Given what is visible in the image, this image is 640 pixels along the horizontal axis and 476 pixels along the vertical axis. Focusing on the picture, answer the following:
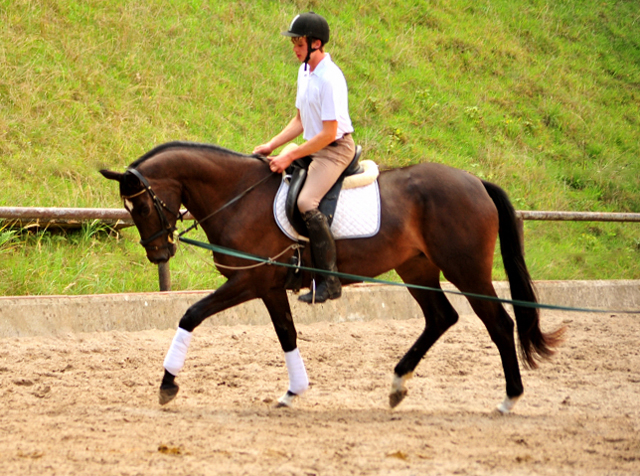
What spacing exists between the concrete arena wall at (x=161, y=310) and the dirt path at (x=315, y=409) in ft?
0.51

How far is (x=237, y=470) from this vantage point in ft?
10.6

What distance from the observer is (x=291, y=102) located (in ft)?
40.2

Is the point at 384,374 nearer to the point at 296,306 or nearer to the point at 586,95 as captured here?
the point at 296,306

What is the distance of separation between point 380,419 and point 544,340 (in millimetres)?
1523

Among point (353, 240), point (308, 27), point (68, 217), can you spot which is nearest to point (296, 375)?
point (353, 240)

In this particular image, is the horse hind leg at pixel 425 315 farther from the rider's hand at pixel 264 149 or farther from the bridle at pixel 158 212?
the bridle at pixel 158 212

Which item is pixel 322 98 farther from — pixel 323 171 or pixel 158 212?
pixel 158 212

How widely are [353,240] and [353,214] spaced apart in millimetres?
190

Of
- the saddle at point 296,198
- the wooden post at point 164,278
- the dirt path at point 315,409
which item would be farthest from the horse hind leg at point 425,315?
the wooden post at point 164,278

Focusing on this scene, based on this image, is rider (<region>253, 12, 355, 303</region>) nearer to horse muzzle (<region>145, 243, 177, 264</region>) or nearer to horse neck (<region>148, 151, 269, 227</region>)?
horse neck (<region>148, 151, 269, 227</region>)

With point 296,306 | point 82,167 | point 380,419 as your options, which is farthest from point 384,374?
point 82,167

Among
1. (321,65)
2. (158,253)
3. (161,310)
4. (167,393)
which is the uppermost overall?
(321,65)

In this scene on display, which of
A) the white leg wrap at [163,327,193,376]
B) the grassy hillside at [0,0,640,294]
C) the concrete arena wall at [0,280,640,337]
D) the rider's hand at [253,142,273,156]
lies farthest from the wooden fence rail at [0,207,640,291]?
the white leg wrap at [163,327,193,376]

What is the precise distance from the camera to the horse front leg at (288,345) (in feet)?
16.1
